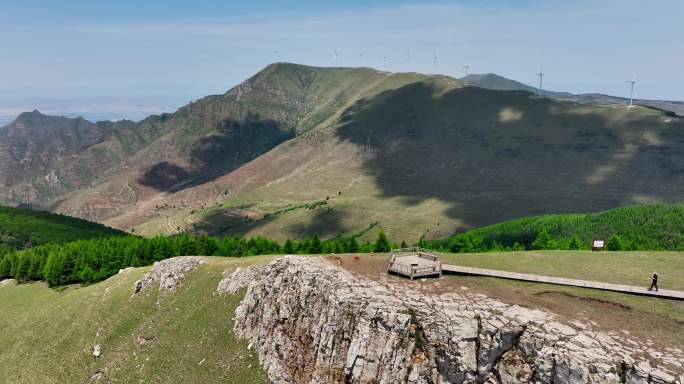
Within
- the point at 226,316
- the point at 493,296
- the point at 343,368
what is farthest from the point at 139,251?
the point at 493,296

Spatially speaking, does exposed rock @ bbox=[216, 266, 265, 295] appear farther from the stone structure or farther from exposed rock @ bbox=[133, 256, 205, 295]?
the stone structure

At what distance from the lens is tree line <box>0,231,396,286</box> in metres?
111

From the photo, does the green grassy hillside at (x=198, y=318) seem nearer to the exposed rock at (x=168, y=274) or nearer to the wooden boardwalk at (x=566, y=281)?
the wooden boardwalk at (x=566, y=281)

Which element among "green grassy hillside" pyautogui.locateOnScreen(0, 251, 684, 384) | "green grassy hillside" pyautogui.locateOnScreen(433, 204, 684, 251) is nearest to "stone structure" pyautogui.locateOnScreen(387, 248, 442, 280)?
"green grassy hillside" pyautogui.locateOnScreen(0, 251, 684, 384)

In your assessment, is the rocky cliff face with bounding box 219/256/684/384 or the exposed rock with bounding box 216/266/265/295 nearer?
the rocky cliff face with bounding box 219/256/684/384

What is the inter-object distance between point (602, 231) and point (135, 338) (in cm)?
13544

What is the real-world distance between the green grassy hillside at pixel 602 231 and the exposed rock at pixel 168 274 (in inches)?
2664

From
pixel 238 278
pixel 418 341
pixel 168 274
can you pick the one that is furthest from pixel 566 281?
pixel 168 274

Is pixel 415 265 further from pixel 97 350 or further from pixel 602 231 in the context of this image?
pixel 602 231

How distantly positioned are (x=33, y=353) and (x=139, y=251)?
48.0m

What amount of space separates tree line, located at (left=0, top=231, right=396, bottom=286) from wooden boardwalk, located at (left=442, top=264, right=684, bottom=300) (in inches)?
2293

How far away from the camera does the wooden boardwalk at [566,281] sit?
39.0 metres

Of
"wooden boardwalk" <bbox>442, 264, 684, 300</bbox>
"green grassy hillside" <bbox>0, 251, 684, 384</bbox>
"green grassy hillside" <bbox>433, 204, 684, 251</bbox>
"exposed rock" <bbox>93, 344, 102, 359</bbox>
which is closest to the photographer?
"green grassy hillside" <bbox>0, 251, 684, 384</bbox>

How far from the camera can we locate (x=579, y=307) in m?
38.1
